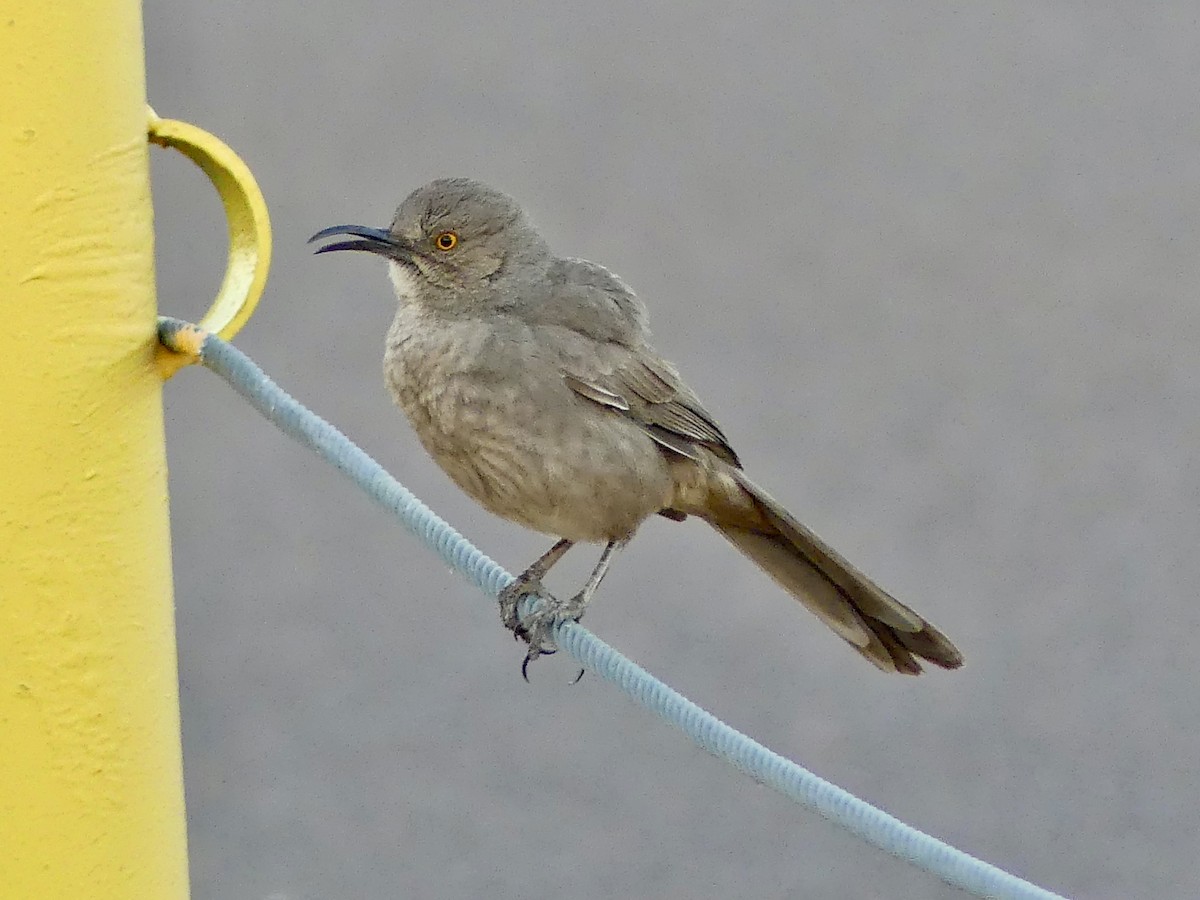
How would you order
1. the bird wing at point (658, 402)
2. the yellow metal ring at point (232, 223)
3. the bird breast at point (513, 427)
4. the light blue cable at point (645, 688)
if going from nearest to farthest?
the light blue cable at point (645, 688)
the yellow metal ring at point (232, 223)
the bird breast at point (513, 427)
the bird wing at point (658, 402)

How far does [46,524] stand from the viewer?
2078 millimetres

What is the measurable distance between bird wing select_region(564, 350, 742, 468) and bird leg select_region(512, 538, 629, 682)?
33 cm

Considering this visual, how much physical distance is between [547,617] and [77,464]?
1398 millimetres

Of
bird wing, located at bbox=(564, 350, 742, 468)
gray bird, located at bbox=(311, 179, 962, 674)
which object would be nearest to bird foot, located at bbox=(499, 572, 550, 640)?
gray bird, located at bbox=(311, 179, 962, 674)

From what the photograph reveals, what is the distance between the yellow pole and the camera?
2039 mm

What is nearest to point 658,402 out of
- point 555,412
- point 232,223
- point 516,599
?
point 555,412

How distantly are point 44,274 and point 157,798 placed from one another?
0.79 m

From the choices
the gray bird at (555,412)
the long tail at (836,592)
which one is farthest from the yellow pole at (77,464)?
the long tail at (836,592)

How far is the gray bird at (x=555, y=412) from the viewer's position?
3248mm

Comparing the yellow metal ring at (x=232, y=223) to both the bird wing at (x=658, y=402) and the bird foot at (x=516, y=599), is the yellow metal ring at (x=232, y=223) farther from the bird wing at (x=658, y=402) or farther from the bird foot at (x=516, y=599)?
the bird foot at (x=516, y=599)

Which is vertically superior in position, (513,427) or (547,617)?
(513,427)

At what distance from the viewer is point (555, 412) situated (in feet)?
10.8

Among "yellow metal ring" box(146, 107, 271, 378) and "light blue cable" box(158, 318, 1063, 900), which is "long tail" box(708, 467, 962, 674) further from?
"yellow metal ring" box(146, 107, 271, 378)

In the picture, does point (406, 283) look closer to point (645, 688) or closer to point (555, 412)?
point (555, 412)
